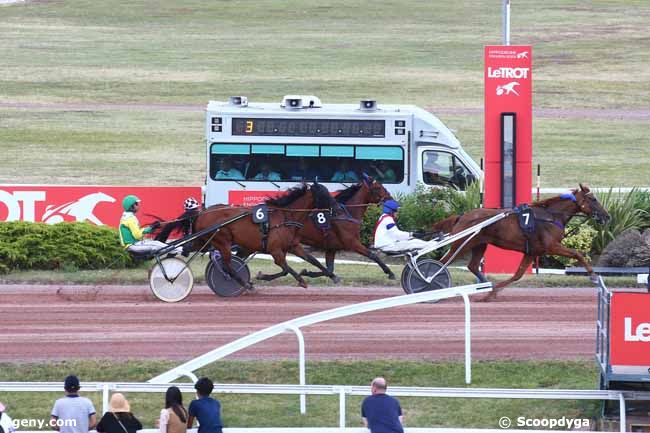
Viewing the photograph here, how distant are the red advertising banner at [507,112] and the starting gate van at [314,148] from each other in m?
3.37

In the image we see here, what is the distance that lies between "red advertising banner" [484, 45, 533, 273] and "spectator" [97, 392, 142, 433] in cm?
1091

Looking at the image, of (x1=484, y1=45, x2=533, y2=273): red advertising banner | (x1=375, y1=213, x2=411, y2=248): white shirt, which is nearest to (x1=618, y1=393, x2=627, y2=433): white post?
(x1=375, y1=213, x2=411, y2=248): white shirt

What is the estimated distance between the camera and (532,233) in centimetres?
1786

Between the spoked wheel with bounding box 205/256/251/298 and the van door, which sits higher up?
the van door

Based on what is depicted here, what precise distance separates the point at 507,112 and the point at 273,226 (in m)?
4.30

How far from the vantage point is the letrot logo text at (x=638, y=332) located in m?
12.2

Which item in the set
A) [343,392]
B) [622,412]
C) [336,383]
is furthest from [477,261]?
[343,392]

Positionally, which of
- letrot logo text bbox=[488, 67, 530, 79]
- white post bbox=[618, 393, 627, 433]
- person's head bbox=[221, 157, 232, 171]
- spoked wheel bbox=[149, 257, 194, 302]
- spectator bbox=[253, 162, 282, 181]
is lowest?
white post bbox=[618, 393, 627, 433]

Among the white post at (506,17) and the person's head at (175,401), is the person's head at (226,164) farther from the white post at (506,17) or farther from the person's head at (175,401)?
the person's head at (175,401)

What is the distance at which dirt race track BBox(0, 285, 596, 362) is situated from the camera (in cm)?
1524

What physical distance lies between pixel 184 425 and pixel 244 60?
41.9m

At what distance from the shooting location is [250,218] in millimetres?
A: 18344

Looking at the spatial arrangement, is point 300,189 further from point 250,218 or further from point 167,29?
point 167,29

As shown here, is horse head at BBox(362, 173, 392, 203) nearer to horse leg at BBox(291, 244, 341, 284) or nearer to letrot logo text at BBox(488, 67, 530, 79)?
horse leg at BBox(291, 244, 341, 284)
